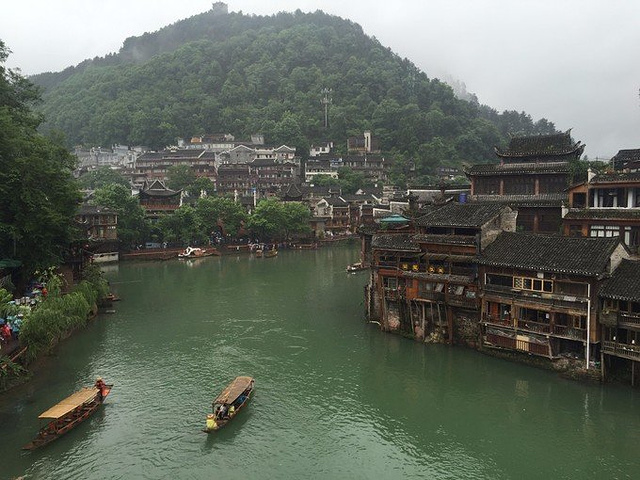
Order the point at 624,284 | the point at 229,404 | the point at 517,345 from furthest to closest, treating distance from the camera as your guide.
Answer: the point at 517,345
the point at 624,284
the point at 229,404

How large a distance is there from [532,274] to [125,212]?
60.9 m

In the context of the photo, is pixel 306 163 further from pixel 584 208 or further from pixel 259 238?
pixel 584 208

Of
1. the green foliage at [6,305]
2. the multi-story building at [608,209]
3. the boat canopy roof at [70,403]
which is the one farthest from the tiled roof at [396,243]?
the green foliage at [6,305]

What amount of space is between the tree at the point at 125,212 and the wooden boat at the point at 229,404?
173 ft

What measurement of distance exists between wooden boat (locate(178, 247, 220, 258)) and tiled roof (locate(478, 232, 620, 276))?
51797mm

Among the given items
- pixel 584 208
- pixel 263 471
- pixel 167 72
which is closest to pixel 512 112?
pixel 167 72

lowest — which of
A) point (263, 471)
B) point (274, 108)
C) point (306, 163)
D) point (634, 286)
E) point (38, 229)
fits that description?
point (263, 471)

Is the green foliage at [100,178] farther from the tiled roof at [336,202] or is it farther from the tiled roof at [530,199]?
the tiled roof at [530,199]

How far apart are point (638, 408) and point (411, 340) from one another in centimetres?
1292

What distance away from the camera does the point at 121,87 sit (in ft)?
490

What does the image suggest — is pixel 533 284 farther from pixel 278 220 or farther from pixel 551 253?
pixel 278 220

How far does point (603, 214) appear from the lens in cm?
3142

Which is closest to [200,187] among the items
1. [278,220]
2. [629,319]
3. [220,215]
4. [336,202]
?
[220,215]

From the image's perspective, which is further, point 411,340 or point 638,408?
point 411,340
